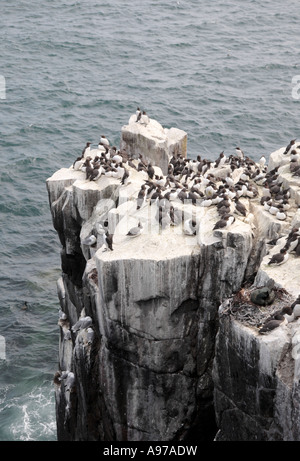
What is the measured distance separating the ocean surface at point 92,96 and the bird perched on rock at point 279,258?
497 inches

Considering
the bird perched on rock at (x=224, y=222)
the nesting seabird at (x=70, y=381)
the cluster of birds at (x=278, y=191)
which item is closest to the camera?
the bird perched on rock at (x=224, y=222)

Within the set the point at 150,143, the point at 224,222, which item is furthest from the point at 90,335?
the point at 150,143

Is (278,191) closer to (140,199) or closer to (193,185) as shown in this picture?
(193,185)

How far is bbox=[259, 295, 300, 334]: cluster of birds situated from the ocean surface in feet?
43.7

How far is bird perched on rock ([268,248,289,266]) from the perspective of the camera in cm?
2685

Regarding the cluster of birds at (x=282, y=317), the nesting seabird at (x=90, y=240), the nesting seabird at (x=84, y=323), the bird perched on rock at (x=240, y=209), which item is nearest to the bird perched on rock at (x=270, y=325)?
the cluster of birds at (x=282, y=317)

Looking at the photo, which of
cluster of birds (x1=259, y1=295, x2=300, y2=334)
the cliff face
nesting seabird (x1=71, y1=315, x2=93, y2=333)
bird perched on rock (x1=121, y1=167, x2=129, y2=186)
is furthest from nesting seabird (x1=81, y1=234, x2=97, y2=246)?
cluster of birds (x1=259, y1=295, x2=300, y2=334)

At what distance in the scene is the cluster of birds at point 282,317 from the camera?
24125 mm

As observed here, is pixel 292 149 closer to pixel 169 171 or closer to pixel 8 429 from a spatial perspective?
pixel 169 171

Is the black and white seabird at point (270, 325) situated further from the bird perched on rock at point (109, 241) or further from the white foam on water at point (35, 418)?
the white foam on water at point (35, 418)

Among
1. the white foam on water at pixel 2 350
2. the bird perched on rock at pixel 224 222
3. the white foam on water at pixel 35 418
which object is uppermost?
the bird perched on rock at pixel 224 222

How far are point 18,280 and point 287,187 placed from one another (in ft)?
51.5

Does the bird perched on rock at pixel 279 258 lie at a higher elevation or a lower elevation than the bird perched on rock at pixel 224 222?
lower

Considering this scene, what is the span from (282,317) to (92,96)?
39757 millimetres
